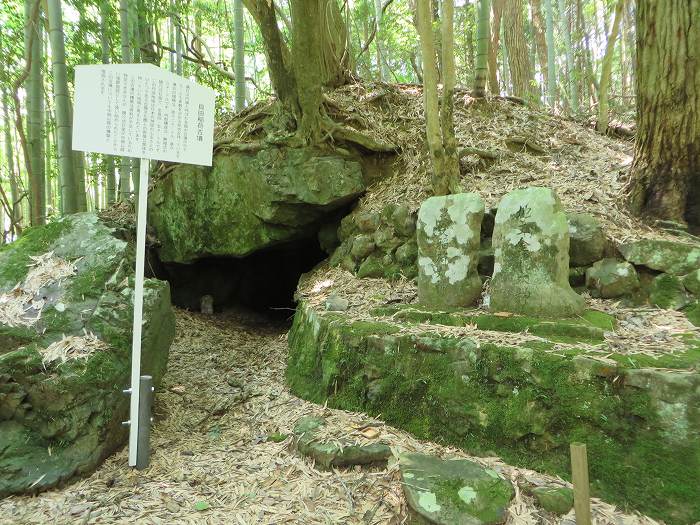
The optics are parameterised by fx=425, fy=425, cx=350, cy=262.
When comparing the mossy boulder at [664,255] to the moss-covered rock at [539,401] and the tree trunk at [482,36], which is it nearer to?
the moss-covered rock at [539,401]

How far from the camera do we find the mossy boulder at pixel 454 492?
200 cm

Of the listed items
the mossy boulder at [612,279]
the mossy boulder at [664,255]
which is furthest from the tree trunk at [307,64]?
the mossy boulder at [664,255]

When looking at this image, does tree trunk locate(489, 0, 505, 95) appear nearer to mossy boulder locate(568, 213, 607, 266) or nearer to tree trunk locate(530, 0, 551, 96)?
tree trunk locate(530, 0, 551, 96)

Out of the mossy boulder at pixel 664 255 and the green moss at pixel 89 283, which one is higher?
the mossy boulder at pixel 664 255

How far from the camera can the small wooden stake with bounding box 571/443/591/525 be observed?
5.65 ft

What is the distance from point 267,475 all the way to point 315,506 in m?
0.44

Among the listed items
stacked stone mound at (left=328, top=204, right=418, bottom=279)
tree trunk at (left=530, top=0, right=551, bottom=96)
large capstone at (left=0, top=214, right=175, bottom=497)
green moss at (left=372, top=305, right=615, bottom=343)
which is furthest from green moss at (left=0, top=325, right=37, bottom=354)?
tree trunk at (left=530, top=0, right=551, bottom=96)

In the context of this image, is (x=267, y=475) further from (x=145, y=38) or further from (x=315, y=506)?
(x=145, y=38)

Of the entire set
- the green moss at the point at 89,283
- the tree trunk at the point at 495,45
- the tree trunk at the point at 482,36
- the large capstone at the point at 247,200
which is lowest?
the green moss at the point at 89,283

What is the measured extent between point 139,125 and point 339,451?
7.89ft

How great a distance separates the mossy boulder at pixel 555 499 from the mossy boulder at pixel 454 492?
14cm

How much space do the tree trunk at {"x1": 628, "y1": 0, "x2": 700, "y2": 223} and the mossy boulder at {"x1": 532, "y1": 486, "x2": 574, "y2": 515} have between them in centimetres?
263

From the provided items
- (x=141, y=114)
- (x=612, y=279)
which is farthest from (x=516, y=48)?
A: (x=141, y=114)

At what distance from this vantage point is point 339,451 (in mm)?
2535
